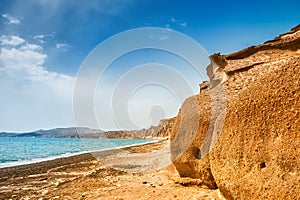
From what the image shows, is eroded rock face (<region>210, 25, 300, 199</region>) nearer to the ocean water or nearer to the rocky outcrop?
the rocky outcrop

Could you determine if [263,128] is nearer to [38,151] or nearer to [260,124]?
[260,124]

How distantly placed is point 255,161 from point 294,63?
183 cm

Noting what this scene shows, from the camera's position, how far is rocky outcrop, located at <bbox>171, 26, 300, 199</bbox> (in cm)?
340

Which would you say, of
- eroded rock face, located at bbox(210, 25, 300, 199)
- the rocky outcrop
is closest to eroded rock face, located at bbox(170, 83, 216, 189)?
the rocky outcrop

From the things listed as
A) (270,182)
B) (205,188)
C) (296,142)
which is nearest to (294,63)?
(296,142)

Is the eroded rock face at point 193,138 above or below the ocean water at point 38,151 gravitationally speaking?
above

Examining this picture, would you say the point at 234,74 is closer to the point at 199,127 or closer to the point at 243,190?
the point at 199,127

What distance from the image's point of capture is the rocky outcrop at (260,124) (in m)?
3.40

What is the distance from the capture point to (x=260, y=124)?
3.83 meters

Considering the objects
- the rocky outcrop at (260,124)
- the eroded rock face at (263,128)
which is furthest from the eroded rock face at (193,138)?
the eroded rock face at (263,128)

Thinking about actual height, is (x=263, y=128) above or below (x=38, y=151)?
above

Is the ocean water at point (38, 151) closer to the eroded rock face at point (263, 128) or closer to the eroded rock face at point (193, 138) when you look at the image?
the eroded rock face at point (193, 138)

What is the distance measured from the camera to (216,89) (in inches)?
228

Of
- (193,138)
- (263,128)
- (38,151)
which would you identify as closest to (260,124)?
(263,128)
